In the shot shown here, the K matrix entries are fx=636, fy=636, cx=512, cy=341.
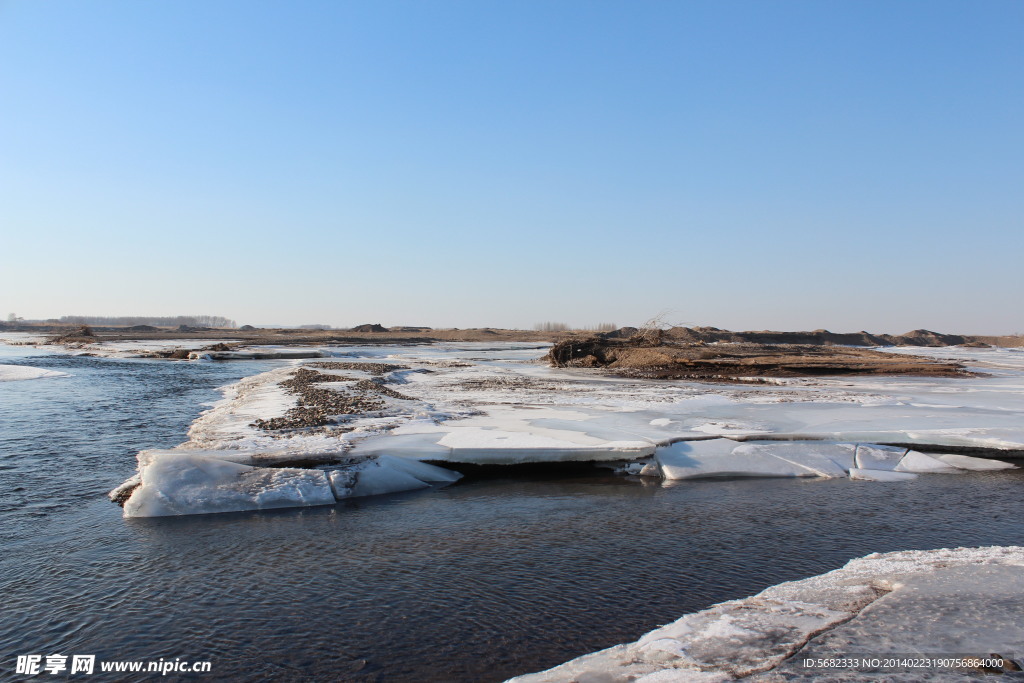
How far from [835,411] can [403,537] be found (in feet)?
36.2

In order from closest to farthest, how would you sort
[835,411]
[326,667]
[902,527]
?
1. [326,667]
2. [902,527]
3. [835,411]

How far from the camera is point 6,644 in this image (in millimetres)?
4445

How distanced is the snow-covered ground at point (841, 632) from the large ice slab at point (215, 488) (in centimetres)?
464

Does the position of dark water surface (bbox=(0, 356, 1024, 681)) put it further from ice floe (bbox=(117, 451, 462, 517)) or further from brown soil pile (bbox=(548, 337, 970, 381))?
brown soil pile (bbox=(548, 337, 970, 381))

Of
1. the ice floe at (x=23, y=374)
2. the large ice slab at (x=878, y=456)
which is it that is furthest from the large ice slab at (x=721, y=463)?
the ice floe at (x=23, y=374)

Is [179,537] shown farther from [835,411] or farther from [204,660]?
[835,411]

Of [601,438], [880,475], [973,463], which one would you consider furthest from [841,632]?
[973,463]

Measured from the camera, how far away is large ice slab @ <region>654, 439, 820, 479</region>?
9.23m

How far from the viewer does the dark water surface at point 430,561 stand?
177 inches

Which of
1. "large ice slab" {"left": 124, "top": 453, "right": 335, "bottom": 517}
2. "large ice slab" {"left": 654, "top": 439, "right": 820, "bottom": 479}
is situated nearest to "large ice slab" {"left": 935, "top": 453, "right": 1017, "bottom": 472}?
"large ice slab" {"left": 654, "top": 439, "right": 820, "bottom": 479}

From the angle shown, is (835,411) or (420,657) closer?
(420,657)

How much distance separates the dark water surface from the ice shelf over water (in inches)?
17.0

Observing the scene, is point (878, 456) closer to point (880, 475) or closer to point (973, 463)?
point (880, 475)

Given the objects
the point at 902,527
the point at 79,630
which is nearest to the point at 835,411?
the point at 902,527
